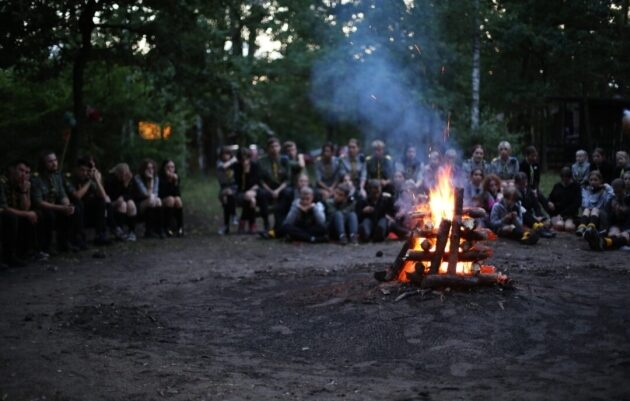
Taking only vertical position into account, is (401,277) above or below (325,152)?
below

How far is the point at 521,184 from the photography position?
13859 mm

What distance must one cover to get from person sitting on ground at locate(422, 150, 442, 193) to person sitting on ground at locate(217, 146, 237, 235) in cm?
406

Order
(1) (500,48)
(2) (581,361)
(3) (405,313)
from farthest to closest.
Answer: (1) (500,48)
(3) (405,313)
(2) (581,361)

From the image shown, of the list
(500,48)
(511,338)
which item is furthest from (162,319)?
(500,48)

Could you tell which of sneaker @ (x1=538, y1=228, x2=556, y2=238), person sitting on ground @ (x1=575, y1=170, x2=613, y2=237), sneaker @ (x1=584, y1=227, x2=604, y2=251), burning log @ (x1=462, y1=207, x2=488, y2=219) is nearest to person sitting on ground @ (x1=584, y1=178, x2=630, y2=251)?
sneaker @ (x1=584, y1=227, x2=604, y2=251)

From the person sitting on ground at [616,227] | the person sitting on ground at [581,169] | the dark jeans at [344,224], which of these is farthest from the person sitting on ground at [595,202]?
the dark jeans at [344,224]

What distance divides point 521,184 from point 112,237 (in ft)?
25.9

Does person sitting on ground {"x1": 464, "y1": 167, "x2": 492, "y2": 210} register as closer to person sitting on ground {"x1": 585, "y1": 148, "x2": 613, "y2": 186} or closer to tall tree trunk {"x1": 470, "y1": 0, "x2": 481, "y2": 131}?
person sitting on ground {"x1": 585, "y1": 148, "x2": 613, "y2": 186}

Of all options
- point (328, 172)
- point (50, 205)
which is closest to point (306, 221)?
point (328, 172)

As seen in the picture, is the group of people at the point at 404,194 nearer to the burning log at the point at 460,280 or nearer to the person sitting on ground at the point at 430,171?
the person sitting on ground at the point at 430,171

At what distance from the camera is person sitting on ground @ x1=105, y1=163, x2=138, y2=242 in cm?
1431

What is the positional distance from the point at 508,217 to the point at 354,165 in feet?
12.7

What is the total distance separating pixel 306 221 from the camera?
47.9ft

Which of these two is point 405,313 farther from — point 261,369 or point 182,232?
point 182,232
